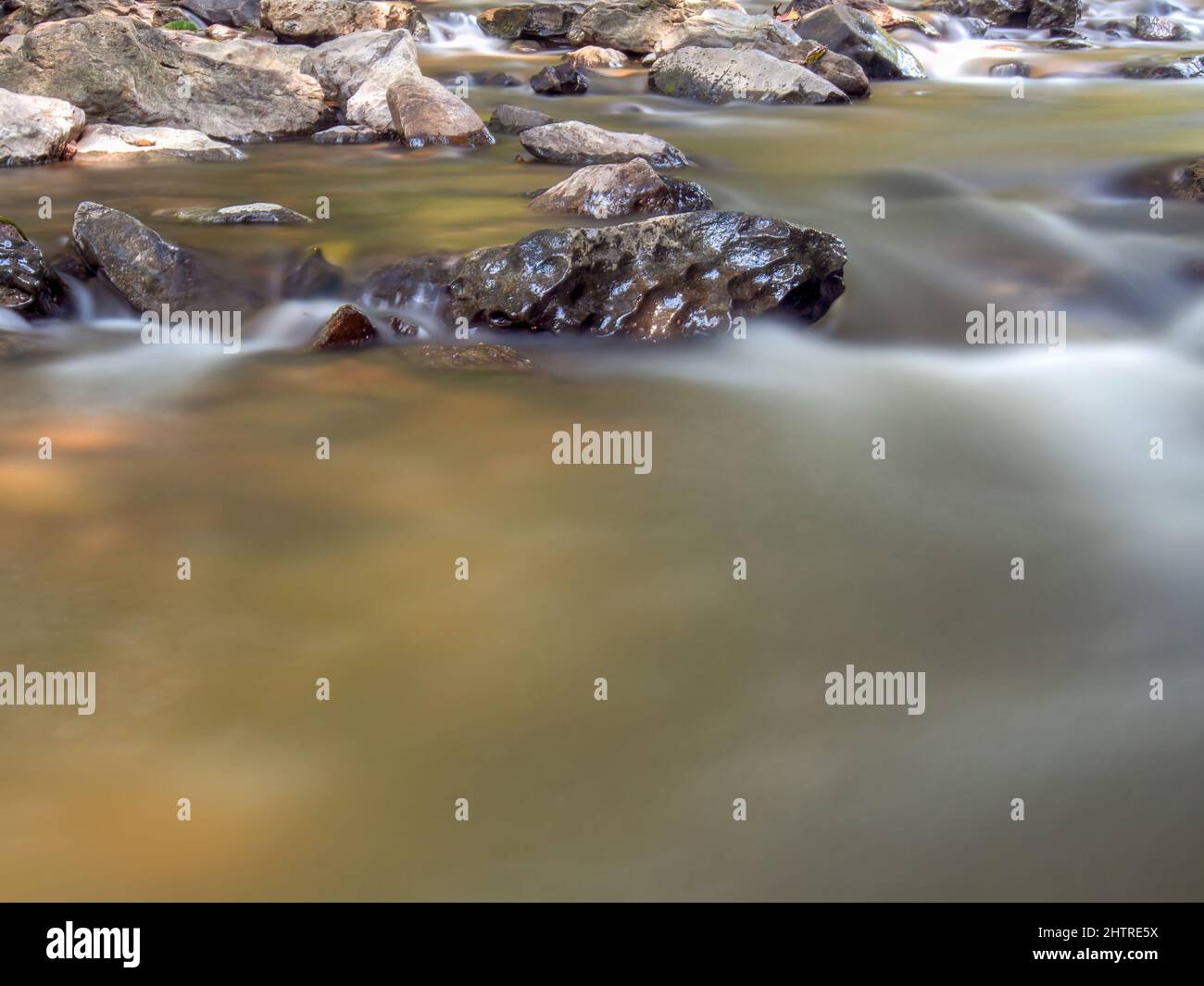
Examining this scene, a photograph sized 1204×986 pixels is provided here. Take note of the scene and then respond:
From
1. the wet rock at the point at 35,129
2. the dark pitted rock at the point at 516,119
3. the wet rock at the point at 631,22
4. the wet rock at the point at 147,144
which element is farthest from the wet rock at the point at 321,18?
the wet rock at the point at 35,129

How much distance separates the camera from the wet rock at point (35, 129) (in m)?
8.39

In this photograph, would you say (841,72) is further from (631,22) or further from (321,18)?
(321,18)

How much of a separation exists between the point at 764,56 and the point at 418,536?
9.19 metres

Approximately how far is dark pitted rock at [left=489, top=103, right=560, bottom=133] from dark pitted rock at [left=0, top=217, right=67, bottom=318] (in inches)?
187

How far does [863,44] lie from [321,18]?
639 cm

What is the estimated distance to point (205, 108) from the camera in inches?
385

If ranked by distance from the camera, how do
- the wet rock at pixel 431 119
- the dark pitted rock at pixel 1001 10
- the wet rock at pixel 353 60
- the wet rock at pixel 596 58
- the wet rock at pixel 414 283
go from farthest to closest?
the dark pitted rock at pixel 1001 10, the wet rock at pixel 596 58, the wet rock at pixel 353 60, the wet rock at pixel 431 119, the wet rock at pixel 414 283

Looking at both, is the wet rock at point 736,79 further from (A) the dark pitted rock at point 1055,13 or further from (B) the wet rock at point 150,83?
(A) the dark pitted rock at point 1055,13

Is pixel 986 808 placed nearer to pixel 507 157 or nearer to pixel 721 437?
pixel 721 437

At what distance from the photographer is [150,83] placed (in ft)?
31.6

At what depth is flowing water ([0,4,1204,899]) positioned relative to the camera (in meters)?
2.60

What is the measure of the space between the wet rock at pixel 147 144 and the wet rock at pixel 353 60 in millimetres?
1836

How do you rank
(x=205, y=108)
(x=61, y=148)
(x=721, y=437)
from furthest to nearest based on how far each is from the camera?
(x=205, y=108), (x=61, y=148), (x=721, y=437)
